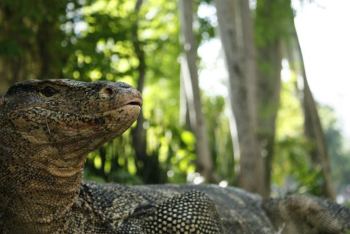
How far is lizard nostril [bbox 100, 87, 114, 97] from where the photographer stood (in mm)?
3434

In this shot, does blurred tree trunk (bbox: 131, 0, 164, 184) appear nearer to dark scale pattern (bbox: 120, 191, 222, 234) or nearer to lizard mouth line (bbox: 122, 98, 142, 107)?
dark scale pattern (bbox: 120, 191, 222, 234)

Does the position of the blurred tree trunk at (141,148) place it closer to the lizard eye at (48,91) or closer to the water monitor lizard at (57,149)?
the water monitor lizard at (57,149)

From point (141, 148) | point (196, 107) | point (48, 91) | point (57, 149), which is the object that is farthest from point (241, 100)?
point (57, 149)

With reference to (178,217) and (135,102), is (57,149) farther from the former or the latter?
(178,217)

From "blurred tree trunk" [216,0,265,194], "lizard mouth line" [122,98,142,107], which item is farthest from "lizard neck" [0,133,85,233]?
"blurred tree trunk" [216,0,265,194]

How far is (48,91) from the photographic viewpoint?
361cm

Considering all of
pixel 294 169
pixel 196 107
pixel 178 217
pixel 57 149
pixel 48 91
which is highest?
pixel 48 91

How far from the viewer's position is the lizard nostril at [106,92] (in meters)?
3.43

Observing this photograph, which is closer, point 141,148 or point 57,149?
point 57,149

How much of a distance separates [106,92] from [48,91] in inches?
14.3

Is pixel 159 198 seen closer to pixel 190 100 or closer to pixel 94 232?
pixel 94 232

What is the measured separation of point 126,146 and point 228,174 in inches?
98.2

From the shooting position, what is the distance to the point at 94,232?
4.15m

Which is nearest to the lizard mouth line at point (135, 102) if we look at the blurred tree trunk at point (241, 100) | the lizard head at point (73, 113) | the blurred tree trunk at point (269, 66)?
the lizard head at point (73, 113)
